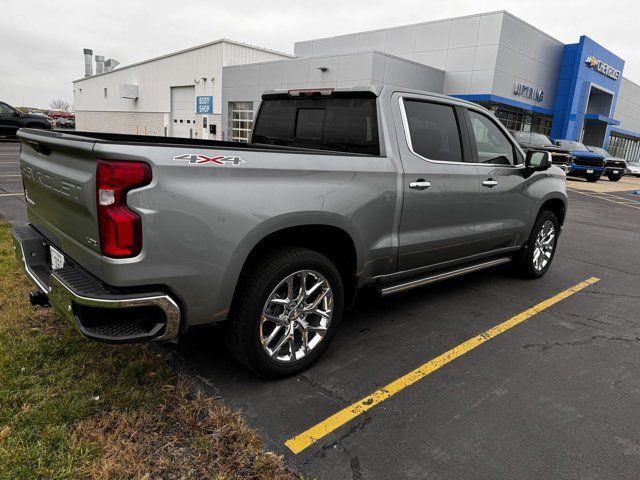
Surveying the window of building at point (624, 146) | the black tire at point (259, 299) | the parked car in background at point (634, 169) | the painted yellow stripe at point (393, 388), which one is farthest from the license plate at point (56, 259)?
the window of building at point (624, 146)

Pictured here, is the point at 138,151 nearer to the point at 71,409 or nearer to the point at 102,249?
the point at 102,249

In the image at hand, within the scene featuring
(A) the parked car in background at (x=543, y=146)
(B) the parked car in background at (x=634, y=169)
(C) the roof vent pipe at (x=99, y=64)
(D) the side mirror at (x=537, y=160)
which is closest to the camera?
(D) the side mirror at (x=537, y=160)

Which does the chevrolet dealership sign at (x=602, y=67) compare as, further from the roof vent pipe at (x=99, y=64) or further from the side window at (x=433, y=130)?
the roof vent pipe at (x=99, y=64)

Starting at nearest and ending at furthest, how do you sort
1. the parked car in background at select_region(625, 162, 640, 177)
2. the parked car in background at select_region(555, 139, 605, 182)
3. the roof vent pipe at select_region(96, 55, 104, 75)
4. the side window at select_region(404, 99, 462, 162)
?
1. the side window at select_region(404, 99, 462, 162)
2. the parked car in background at select_region(555, 139, 605, 182)
3. the parked car in background at select_region(625, 162, 640, 177)
4. the roof vent pipe at select_region(96, 55, 104, 75)

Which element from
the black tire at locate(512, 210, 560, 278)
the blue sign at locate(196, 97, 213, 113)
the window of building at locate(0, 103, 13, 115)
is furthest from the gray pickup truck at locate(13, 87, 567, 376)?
the blue sign at locate(196, 97, 213, 113)

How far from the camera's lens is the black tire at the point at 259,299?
2693 mm

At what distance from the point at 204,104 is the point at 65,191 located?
3063 cm

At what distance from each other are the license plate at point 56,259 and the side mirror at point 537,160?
13.6 ft

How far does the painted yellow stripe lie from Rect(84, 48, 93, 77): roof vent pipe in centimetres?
5754

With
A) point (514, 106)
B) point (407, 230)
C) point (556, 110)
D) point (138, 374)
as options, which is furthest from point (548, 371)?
point (556, 110)

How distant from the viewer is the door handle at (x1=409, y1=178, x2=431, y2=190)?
138 inches

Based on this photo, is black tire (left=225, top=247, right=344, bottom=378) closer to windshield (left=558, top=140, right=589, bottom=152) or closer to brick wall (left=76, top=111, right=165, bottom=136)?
windshield (left=558, top=140, right=589, bottom=152)

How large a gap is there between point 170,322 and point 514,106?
27655mm

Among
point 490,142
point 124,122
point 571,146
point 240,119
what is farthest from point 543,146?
point 124,122
